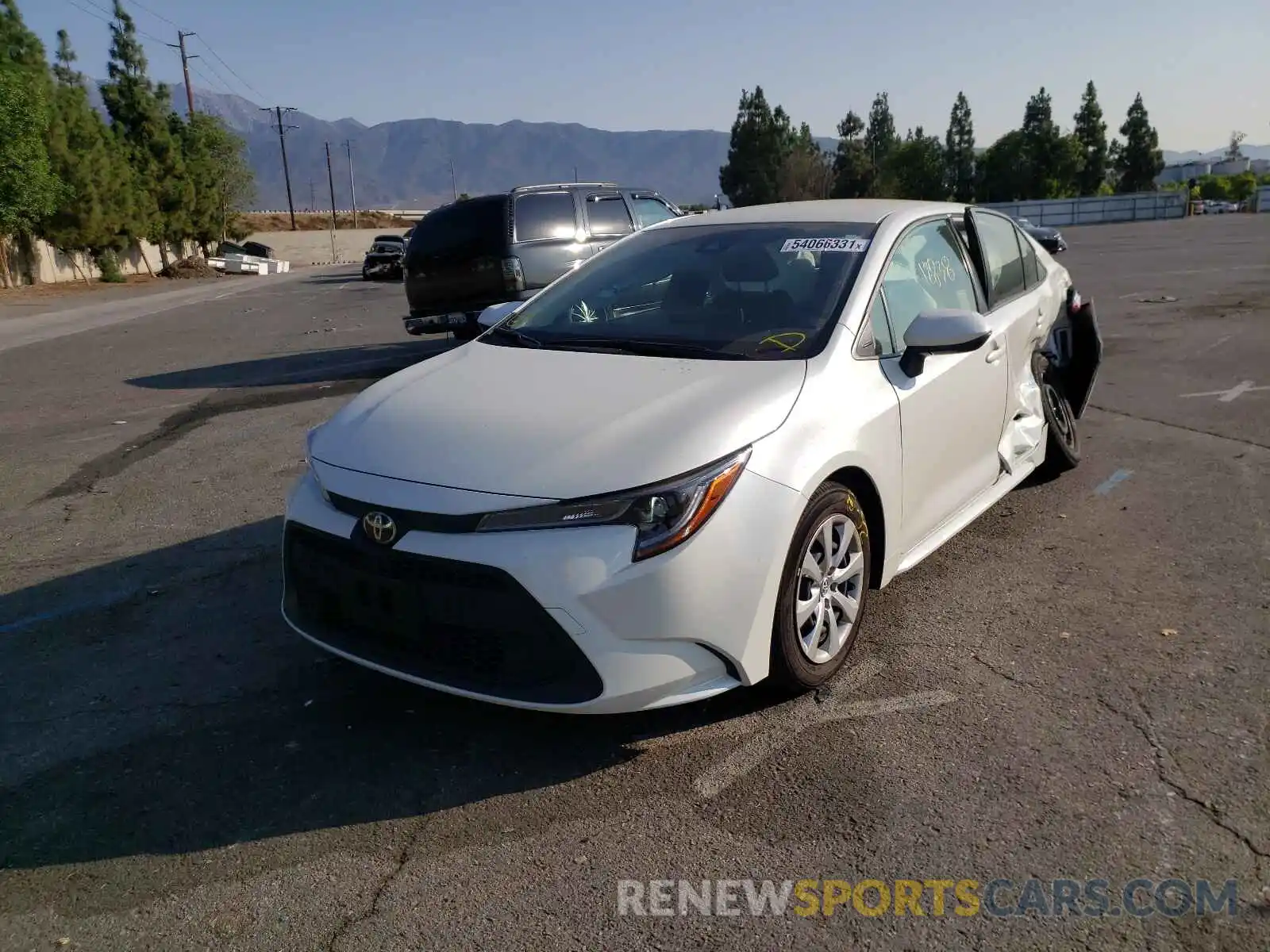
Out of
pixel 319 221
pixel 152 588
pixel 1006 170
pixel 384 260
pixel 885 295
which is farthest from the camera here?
pixel 319 221

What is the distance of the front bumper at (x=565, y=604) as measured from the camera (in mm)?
2908

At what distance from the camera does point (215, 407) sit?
9672mm

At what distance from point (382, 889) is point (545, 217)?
9.26 meters

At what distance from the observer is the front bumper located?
2908mm

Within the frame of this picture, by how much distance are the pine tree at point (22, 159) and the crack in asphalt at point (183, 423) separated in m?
27.2

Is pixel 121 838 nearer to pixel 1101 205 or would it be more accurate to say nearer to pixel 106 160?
pixel 106 160

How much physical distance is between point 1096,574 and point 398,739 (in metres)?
3.12

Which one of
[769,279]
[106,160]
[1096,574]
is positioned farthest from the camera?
[106,160]

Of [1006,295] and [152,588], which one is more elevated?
[1006,295]

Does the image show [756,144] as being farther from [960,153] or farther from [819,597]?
[819,597]

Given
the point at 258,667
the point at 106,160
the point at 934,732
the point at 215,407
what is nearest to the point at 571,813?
the point at 934,732

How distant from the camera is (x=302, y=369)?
12180 millimetres

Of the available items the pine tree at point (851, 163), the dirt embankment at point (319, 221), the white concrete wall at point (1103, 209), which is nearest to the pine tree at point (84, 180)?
the dirt embankment at point (319, 221)

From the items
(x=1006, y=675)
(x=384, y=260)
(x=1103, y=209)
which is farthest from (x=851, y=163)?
(x=1006, y=675)
